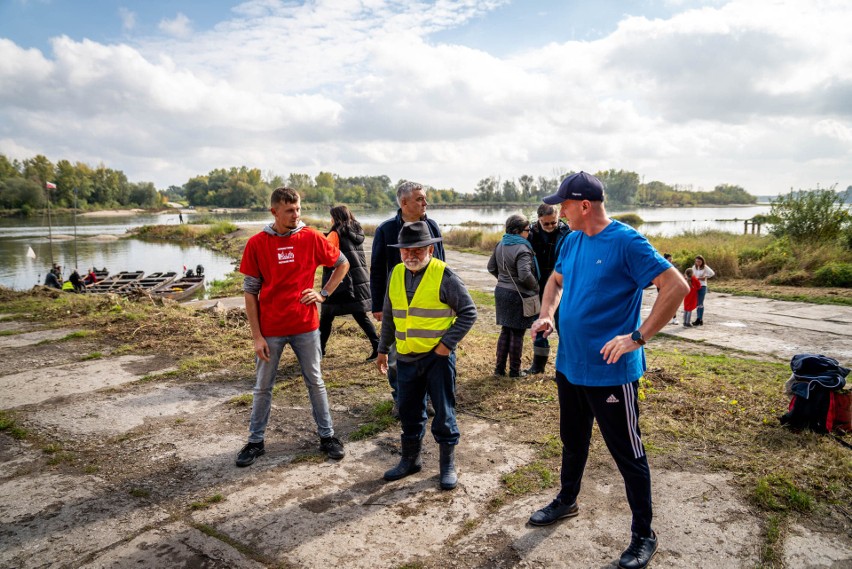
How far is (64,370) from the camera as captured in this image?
5.64m

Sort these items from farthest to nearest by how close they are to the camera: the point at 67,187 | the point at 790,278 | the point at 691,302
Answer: the point at 67,187 → the point at 790,278 → the point at 691,302

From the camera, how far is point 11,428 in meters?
4.09

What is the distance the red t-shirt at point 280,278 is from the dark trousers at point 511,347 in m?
2.41

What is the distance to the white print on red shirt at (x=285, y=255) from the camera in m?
3.46

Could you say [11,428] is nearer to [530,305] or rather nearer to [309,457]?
[309,457]

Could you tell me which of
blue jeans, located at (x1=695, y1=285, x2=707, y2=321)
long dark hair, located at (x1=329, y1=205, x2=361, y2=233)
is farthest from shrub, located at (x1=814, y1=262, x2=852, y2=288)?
long dark hair, located at (x1=329, y1=205, x2=361, y2=233)

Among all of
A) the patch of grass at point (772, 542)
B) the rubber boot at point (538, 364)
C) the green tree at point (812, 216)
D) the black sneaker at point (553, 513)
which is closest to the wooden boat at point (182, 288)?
the rubber boot at point (538, 364)

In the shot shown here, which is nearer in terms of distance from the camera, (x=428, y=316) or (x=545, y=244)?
(x=428, y=316)

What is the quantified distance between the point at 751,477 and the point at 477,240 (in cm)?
2398

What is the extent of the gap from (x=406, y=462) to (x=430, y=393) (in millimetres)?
531

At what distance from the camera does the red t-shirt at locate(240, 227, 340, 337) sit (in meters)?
3.44

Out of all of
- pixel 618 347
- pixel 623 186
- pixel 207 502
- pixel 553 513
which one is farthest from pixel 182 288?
pixel 623 186

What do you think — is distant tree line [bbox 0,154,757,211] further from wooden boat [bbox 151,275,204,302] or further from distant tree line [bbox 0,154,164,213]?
wooden boat [bbox 151,275,204,302]

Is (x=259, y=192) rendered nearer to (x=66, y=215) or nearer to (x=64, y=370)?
(x=66, y=215)
